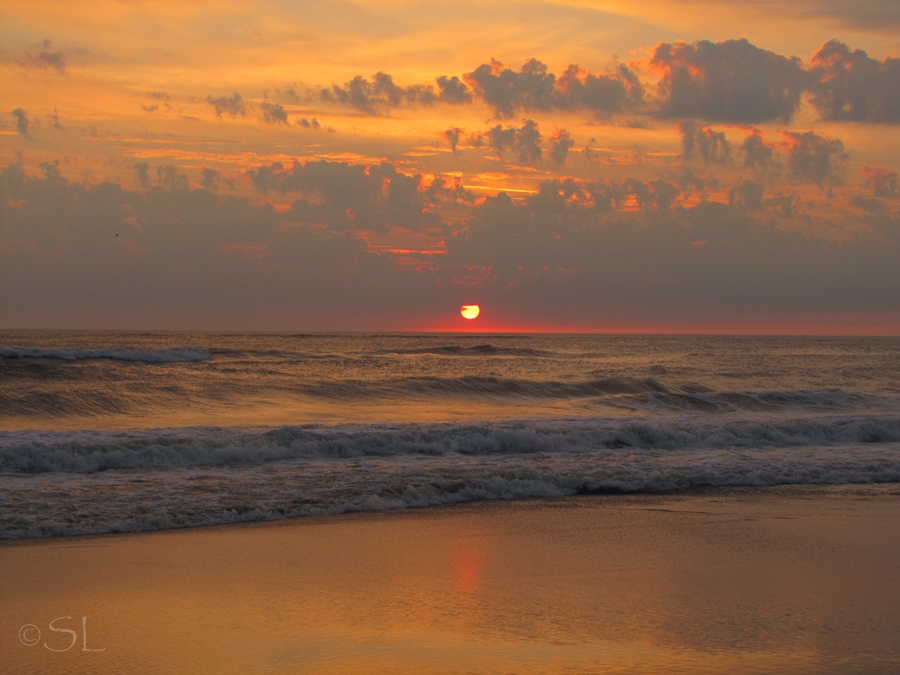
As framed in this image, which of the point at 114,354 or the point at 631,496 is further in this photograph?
the point at 114,354

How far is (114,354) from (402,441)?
28136 millimetres

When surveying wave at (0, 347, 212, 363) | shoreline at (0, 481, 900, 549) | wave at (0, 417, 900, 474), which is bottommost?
shoreline at (0, 481, 900, 549)

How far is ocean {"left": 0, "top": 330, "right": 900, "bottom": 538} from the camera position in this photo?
431 inches

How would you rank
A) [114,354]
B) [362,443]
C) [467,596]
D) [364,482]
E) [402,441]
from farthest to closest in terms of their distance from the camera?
[114,354]
[402,441]
[362,443]
[364,482]
[467,596]

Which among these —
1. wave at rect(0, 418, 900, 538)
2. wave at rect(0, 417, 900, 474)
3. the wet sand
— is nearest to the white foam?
wave at rect(0, 418, 900, 538)

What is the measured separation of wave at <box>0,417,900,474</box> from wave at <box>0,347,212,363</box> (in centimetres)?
2212

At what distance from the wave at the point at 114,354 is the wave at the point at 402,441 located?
22.1 meters

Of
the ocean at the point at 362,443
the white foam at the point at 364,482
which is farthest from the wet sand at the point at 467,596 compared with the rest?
the ocean at the point at 362,443

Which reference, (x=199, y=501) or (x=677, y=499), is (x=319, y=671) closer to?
(x=199, y=501)

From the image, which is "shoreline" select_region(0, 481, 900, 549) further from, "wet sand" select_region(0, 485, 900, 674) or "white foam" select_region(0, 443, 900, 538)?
"wet sand" select_region(0, 485, 900, 674)

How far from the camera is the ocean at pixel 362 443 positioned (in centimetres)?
1095

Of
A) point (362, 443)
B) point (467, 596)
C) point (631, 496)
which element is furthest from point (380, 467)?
point (467, 596)

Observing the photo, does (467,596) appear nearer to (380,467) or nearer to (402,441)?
(380,467)

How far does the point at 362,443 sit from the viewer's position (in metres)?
15.2
